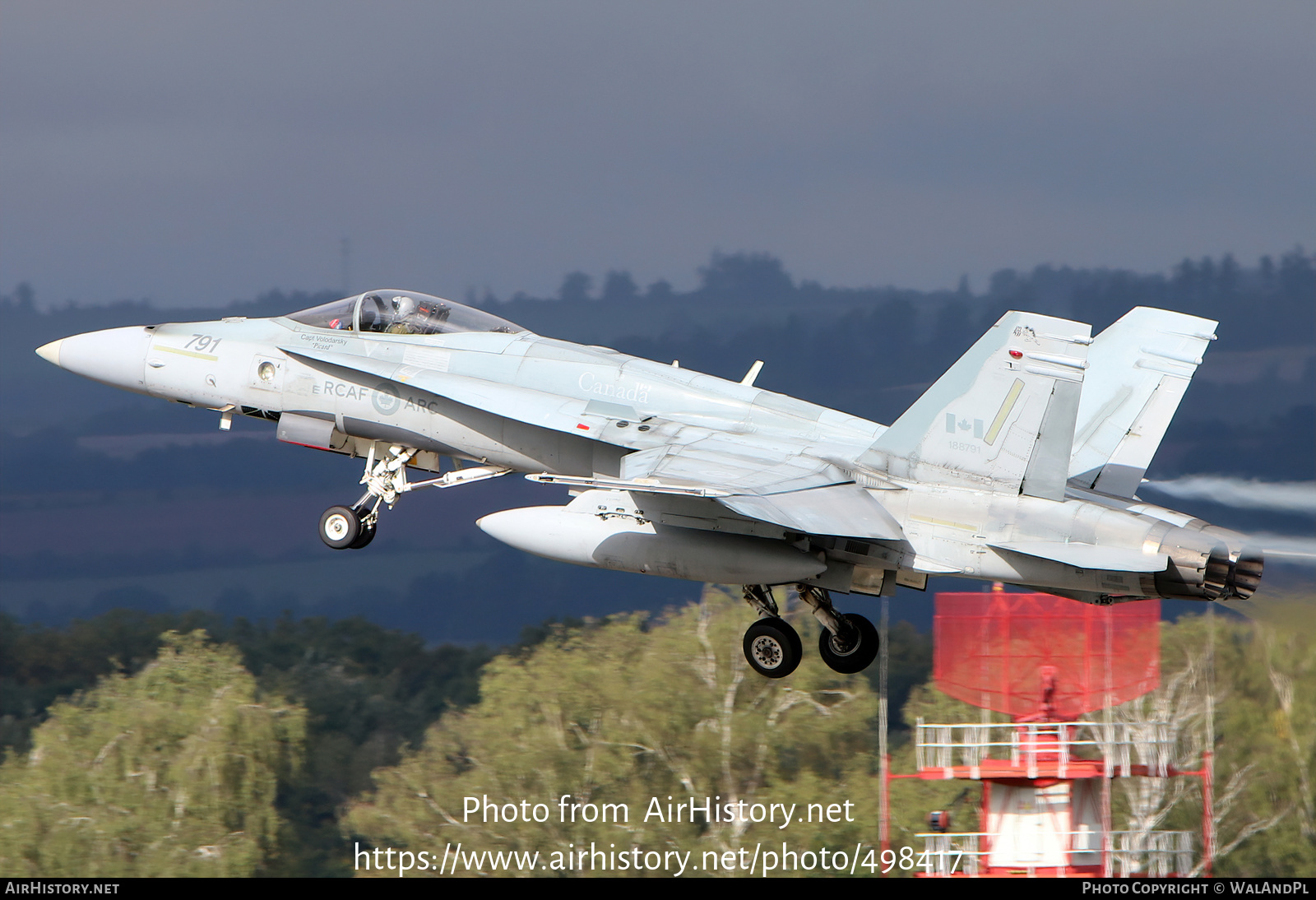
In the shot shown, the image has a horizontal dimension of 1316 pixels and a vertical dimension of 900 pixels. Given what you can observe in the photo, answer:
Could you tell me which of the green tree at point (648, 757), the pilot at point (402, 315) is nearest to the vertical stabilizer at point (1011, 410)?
the pilot at point (402, 315)

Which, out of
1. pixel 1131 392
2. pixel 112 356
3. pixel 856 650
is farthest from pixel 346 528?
pixel 1131 392

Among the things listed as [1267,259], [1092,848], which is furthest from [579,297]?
[1092,848]

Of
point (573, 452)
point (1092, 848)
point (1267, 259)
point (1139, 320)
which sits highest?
point (1267, 259)

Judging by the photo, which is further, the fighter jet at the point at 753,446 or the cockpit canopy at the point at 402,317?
the cockpit canopy at the point at 402,317

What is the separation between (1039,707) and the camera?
1983 centimetres

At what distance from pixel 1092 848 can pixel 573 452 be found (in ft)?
31.3

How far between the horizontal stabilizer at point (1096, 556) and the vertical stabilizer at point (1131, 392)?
7.03 ft

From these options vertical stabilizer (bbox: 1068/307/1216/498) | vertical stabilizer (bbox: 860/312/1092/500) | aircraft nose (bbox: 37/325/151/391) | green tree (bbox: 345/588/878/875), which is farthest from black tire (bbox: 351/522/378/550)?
green tree (bbox: 345/588/878/875)

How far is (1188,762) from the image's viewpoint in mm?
34281

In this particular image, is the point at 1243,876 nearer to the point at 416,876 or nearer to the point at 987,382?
the point at 416,876

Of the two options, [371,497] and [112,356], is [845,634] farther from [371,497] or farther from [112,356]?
[112,356]

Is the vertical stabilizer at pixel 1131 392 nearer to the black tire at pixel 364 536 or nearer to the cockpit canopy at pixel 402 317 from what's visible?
the cockpit canopy at pixel 402 317

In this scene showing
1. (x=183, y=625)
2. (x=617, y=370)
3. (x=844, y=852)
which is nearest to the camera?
(x=617, y=370)

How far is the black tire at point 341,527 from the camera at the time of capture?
50.0 feet
